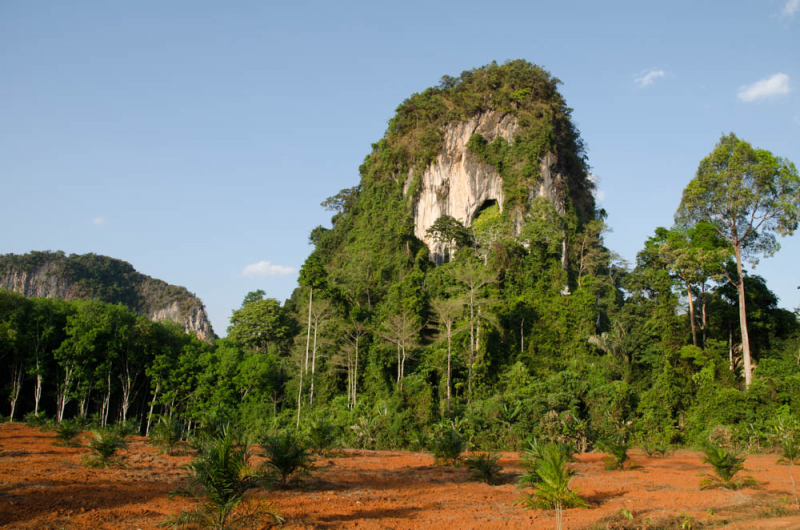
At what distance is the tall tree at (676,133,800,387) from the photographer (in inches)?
995

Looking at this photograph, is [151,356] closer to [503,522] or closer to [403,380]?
[403,380]

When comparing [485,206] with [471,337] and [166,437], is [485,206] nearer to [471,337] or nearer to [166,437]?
[471,337]

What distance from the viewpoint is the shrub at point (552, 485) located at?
824 centimetres

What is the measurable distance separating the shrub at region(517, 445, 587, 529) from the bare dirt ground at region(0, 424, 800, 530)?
0.19m

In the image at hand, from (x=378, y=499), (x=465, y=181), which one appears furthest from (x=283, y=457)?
(x=465, y=181)

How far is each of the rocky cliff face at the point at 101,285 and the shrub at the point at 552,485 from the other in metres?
77.3

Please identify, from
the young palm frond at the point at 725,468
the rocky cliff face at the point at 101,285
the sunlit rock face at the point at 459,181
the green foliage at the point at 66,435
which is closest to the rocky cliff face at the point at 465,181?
the sunlit rock face at the point at 459,181

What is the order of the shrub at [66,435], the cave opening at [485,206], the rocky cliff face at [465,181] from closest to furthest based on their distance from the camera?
1. the shrub at [66,435]
2. the rocky cliff face at [465,181]
3. the cave opening at [485,206]

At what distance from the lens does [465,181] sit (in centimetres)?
4691

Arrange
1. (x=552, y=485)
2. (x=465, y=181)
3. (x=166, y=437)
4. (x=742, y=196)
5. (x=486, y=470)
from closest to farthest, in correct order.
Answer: (x=552, y=485) < (x=486, y=470) < (x=166, y=437) < (x=742, y=196) < (x=465, y=181)

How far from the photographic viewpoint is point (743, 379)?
26.0 metres

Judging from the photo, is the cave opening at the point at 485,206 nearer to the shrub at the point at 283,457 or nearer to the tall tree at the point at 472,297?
the tall tree at the point at 472,297

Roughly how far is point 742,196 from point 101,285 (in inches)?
3478

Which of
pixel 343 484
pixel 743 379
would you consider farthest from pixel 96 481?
pixel 743 379
